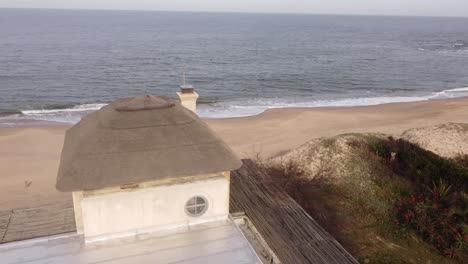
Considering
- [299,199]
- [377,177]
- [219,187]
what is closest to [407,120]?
[377,177]

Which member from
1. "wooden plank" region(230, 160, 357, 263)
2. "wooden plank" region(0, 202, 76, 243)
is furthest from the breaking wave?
"wooden plank" region(0, 202, 76, 243)

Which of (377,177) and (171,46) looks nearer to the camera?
(377,177)

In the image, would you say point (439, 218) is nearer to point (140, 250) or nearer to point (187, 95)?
point (187, 95)

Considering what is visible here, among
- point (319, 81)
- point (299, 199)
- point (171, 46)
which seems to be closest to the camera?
point (299, 199)

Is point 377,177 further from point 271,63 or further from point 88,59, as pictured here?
point 88,59

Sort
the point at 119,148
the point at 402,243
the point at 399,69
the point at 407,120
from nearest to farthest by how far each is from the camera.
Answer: the point at 119,148
the point at 402,243
the point at 407,120
the point at 399,69

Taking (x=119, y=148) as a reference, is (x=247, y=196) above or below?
below

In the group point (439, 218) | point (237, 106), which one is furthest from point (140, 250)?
point (237, 106)

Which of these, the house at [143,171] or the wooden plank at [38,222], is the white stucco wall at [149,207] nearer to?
the house at [143,171]
